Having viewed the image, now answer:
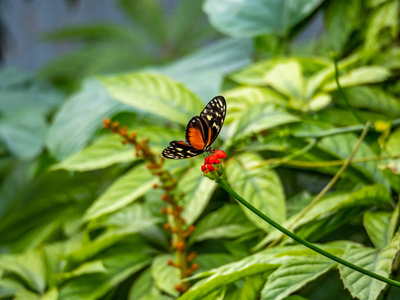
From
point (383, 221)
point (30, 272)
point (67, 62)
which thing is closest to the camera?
point (383, 221)

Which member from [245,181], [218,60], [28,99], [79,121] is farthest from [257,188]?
[28,99]

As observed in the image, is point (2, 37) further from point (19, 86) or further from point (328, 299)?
point (328, 299)

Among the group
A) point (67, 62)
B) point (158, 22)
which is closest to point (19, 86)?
point (67, 62)

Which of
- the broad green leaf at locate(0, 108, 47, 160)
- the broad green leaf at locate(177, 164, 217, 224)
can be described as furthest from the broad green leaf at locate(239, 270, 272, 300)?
the broad green leaf at locate(0, 108, 47, 160)

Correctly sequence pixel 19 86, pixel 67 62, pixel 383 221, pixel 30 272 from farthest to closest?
pixel 67 62
pixel 19 86
pixel 30 272
pixel 383 221

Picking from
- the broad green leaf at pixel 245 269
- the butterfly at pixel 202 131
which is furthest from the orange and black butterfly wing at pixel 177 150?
the broad green leaf at pixel 245 269

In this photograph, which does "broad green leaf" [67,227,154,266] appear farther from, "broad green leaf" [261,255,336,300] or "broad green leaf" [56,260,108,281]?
"broad green leaf" [261,255,336,300]
